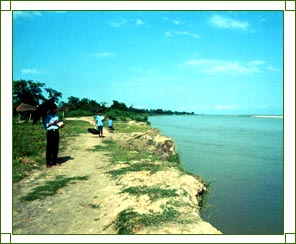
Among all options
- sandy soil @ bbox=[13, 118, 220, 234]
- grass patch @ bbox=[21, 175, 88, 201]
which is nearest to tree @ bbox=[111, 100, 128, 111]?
sandy soil @ bbox=[13, 118, 220, 234]

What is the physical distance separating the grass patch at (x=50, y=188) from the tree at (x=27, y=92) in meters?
38.0

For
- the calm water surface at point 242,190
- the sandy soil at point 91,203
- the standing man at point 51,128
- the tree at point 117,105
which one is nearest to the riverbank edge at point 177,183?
the sandy soil at point 91,203

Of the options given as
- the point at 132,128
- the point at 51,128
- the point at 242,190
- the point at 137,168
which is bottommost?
the point at 242,190

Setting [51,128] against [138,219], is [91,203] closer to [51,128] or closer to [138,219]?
[138,219]

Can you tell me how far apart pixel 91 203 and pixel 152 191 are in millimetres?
1463

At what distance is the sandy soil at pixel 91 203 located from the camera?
517 centimetres

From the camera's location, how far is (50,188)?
293 inches

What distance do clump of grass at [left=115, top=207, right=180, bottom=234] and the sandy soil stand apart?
12cm

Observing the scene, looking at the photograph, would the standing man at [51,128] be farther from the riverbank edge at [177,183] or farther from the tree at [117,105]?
the tree at [117,105]

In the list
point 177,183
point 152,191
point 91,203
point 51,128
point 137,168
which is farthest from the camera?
point 51,128

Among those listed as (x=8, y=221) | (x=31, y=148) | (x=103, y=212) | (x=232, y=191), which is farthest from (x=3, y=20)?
(x=232, y=191)

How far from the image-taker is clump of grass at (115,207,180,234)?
16.2 feet

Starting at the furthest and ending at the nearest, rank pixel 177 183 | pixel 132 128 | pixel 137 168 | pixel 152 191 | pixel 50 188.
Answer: pixel 132 128
pixel 137 168
pixel 177 183
pixel 50 188
pixel 152 191

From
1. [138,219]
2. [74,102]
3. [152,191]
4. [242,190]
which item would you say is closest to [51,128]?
[152,191]
